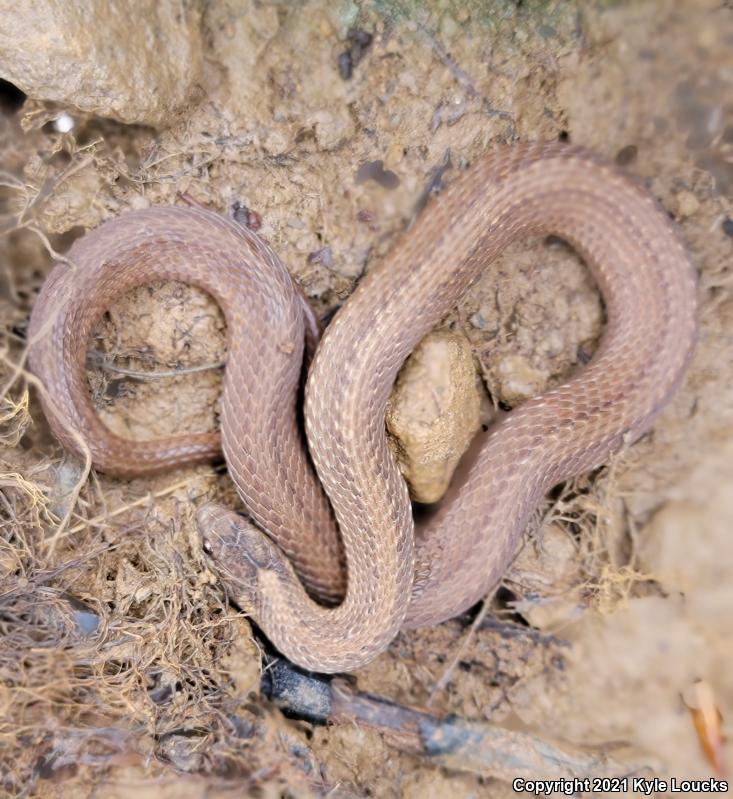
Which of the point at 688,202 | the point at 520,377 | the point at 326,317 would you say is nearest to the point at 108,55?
the point at 326,317

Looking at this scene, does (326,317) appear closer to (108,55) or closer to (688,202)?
(108,55)

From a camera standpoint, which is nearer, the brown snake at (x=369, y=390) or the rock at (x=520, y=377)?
the brown snake at (x=369, y=390)

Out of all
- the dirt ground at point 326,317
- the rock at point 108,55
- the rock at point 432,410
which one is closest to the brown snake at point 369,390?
the rock at point 432,410

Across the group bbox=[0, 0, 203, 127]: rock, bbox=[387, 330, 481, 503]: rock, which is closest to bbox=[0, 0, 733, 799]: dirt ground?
bbox=[0, 0, 203, 127]: rock

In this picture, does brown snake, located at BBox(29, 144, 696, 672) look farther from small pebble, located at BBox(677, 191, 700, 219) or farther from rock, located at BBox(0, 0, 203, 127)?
rock, located at BBox(0, 0, 203, 127)

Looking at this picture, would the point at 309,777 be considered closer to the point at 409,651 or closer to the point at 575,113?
the point at 409,651

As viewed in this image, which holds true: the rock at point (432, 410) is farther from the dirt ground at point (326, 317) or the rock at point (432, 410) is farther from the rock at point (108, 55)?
the rock at point (108, 55)
